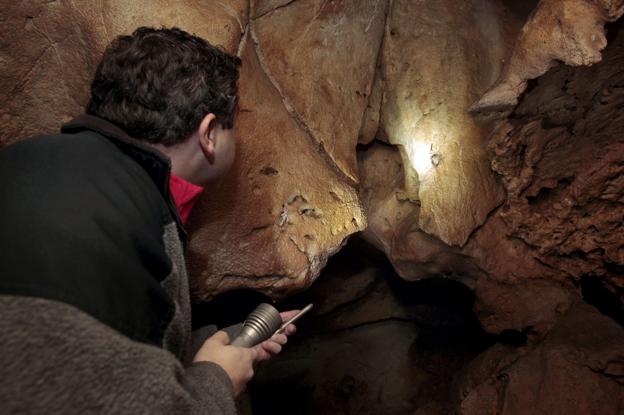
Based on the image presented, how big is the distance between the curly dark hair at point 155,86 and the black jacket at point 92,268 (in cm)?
14

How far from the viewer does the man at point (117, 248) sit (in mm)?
912

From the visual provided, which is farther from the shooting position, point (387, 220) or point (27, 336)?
point (387, 220)

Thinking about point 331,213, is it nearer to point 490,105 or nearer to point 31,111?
point 490,105

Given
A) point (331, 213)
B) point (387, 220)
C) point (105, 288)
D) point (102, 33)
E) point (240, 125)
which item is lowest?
point (387, 220)

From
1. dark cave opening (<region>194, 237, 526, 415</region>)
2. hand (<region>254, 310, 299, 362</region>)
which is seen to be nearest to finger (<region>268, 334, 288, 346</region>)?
hand (<region>254, 310, 299, 362</region>)

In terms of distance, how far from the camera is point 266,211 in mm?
2602

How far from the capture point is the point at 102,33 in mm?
2033

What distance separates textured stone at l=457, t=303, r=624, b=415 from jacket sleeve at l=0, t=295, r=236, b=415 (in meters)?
2.86

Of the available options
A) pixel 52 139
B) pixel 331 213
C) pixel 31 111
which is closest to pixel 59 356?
pixel 52 139

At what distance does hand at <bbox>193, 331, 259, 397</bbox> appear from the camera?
142cm

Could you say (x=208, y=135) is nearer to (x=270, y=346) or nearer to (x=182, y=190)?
(x=182, y=190)

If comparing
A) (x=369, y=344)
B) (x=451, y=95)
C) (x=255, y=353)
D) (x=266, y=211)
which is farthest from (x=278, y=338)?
(x=369, y=344)

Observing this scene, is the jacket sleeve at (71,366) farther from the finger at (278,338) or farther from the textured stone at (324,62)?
the textured stone at (324,62)

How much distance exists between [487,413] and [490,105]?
246cm
